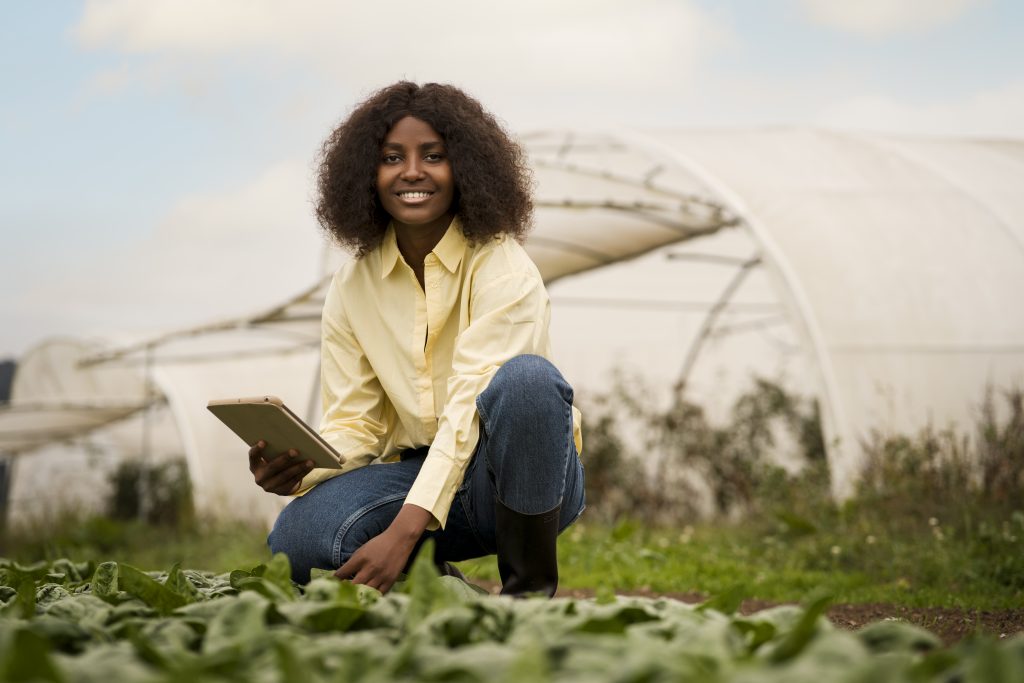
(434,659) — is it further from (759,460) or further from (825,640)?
(759,460)

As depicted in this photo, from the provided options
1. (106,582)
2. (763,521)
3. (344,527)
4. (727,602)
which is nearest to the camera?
(727,602)

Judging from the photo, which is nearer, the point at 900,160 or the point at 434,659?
the point at 434,659

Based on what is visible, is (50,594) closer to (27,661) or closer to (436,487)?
(436,487)

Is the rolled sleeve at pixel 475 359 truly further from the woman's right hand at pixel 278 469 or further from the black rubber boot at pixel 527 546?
the woman's right hand at pixel 278 469

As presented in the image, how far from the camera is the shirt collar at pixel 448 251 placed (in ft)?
8.58

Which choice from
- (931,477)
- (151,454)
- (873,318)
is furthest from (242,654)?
(151,454)

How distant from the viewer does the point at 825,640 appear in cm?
127

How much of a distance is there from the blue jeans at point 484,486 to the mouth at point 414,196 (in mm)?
569

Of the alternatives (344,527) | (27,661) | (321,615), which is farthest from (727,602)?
(27,661)

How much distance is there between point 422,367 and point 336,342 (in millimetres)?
315

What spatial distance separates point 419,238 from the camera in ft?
8.92

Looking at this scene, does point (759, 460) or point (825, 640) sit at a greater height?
point (825, 640)

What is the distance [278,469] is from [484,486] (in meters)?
0.51

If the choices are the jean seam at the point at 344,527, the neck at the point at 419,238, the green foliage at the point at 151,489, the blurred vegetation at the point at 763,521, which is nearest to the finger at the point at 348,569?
the jean seam at the point at 344,527
